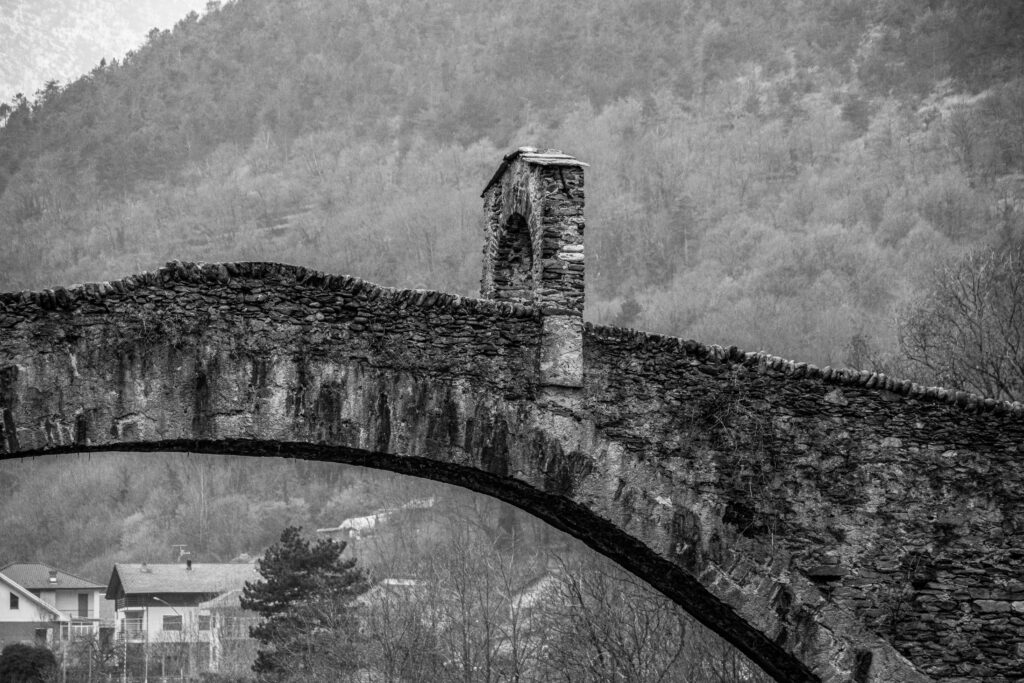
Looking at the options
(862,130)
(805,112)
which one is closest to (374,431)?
(862,130)

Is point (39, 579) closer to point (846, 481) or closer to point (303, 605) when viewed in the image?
point (303, 605)

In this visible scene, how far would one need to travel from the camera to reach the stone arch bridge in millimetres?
8172

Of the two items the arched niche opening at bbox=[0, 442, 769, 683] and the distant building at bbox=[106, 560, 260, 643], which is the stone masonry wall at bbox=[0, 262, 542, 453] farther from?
the distant building at bbox=[106, 560, 260, 643]

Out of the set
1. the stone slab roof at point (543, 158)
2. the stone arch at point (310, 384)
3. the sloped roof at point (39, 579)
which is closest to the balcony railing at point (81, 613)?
the sloped roof at point (39, 579)

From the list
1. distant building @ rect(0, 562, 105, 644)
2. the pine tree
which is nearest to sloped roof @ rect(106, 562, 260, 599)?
distant building @ rect(0, 562, 105, 644)

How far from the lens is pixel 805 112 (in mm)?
90875

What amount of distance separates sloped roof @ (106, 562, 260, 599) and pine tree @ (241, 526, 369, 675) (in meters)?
19.1

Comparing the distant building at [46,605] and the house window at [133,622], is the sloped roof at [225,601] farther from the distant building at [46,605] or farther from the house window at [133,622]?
the distant building at [46,605]

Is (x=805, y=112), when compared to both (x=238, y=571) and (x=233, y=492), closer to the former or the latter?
(x=233, y=492)

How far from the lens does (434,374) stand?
870 cm

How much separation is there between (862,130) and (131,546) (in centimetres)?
5001

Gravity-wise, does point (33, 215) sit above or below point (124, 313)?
above

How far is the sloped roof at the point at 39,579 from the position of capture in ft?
174

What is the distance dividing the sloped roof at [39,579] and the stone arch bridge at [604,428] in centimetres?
4782
